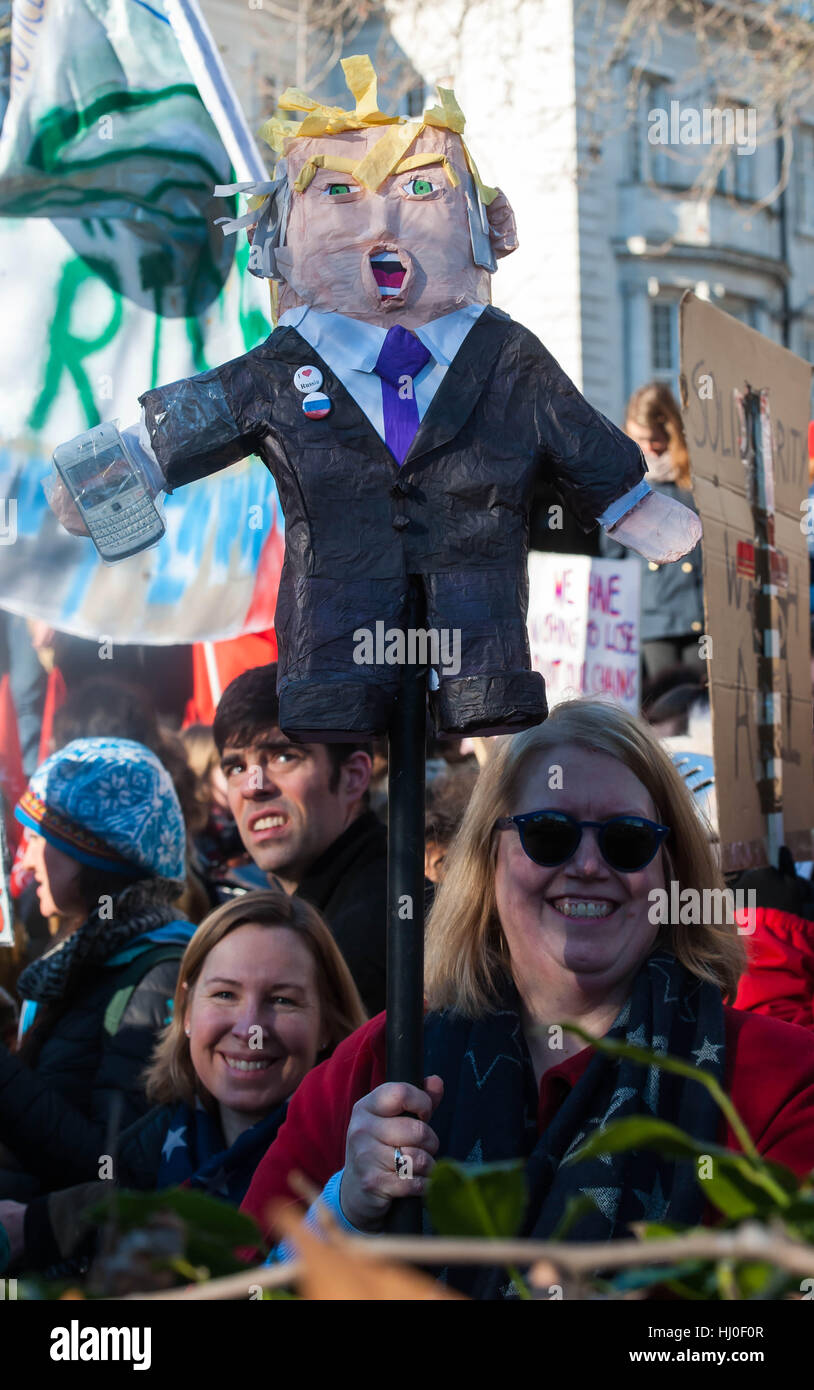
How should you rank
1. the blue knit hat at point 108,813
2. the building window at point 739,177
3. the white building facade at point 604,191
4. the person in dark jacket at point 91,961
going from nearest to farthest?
1. the person in dark jacket at point 91,961
2. the blue knit hat at point 108,813
3. the white building facade at point 604,191
4. the building window at point 739,177

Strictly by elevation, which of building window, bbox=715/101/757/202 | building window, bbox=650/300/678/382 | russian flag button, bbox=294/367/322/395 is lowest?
russian flag button, bbox=294/367/322/395

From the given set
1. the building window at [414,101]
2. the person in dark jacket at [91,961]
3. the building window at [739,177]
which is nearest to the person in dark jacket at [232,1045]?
the person in dark jacket at [91,961]

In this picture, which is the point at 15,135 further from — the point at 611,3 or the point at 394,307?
the point at 611,3

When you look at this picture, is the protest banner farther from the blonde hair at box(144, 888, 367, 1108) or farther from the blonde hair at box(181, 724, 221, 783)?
the blonde hair at box(144, 888, 367, 1108)

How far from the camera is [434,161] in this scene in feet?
6.14

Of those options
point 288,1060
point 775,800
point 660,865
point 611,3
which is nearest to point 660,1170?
point 660,865

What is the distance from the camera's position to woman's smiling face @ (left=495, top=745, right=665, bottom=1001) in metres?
1.94

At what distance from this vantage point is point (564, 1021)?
5.51 ft

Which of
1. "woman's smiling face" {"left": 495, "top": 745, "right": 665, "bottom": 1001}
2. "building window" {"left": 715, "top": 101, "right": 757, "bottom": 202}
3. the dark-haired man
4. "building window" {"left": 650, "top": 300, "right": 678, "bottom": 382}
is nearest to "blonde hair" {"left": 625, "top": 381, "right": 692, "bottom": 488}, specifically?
the dark-haired man

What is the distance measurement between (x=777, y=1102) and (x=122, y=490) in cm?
108

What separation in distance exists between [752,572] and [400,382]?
1.72 metres

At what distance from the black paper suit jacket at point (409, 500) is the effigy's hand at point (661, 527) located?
0.04 meters

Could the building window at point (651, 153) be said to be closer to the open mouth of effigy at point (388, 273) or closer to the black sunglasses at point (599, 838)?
the open mouth of effigy at point (388, 273)

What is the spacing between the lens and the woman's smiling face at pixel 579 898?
1939 millimetres
